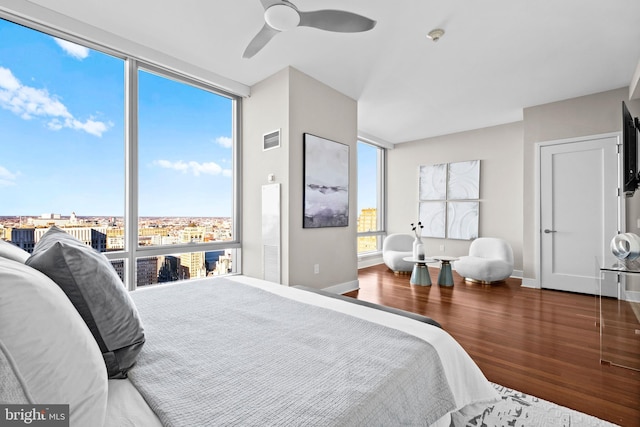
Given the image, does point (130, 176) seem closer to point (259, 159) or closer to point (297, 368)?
point (259, 159)

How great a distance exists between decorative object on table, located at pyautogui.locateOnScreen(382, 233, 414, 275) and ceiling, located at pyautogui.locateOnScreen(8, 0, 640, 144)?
258 centimetres

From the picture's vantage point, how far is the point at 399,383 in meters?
0.90

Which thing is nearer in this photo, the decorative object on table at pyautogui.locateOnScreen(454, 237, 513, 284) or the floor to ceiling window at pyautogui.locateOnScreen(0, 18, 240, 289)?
the floor to ceiling window at pyautogui.locateOnScreen(0, 18, 240, 289)

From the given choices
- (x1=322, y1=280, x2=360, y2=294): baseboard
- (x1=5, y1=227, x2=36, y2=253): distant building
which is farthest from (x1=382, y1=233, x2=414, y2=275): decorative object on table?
(x1=5, y1=227, x2=36, y2=253): distant building

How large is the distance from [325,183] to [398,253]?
2.33 metres

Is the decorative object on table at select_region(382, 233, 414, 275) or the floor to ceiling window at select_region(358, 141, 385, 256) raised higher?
the floor to ceiling window at select_region(358, 141, 385, 256)

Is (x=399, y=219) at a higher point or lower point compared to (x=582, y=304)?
higher

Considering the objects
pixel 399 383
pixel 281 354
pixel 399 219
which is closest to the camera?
pixel 399 383

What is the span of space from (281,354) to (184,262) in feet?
9.37

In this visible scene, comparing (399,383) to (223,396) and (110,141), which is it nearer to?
(223,396)

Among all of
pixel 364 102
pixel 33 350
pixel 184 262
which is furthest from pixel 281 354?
pixel 364 102

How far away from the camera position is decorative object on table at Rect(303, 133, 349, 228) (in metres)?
3.57

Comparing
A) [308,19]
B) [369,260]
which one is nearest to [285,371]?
[308,19]

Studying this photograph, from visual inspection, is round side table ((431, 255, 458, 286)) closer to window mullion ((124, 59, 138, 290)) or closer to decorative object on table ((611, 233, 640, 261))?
decorative object on table ((611, 233, 640, 261))
